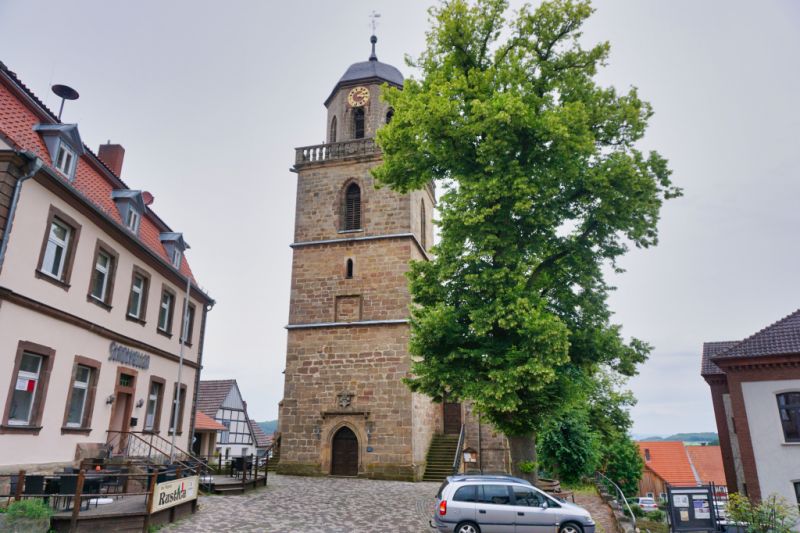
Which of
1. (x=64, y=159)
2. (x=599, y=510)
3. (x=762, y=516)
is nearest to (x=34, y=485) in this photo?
(x=64, y=159)

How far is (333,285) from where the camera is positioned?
1000 inches

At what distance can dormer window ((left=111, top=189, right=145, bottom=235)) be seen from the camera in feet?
51.7

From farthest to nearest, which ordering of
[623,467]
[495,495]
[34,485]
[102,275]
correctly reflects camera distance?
1. [623,467]
2. [102,275]
3. [495,495]
4. [34,485]

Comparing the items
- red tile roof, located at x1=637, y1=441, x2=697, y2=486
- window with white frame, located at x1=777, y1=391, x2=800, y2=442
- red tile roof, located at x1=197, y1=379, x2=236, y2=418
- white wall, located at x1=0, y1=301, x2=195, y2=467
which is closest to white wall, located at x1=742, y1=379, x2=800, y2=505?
window with white frame, located at x1=777, y1=391, x2=800, y2=442

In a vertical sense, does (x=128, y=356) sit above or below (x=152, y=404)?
above

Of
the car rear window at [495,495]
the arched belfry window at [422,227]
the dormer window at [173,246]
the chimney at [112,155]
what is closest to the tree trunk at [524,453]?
the car rear window at [495,495]

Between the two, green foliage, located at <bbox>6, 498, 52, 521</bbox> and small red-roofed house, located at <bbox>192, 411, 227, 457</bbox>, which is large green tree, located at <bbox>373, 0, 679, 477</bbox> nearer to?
green foliage, located at <bbox>6, 498, 52, 521</bbox>

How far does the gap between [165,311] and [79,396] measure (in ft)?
17.8

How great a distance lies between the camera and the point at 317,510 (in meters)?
13.6

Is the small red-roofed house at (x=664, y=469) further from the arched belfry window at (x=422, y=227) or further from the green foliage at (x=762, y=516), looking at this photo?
the green foliage at (x=762, y=516)

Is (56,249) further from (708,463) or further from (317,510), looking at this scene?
(708,463)

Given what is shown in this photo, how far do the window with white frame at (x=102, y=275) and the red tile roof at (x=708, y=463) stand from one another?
64486 millimetres

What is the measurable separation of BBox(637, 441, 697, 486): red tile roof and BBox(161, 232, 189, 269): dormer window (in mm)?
49525

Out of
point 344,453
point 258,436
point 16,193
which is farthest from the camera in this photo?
point 258,436
